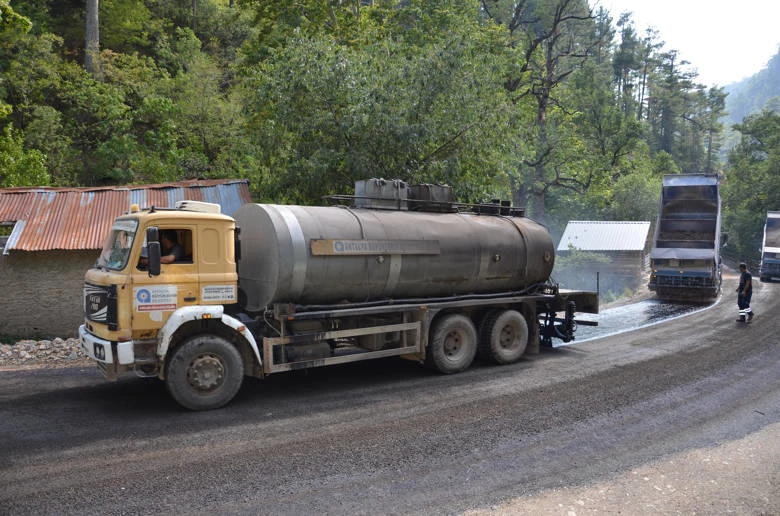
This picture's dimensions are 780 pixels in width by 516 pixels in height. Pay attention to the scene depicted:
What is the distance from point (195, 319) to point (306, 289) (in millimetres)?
1793

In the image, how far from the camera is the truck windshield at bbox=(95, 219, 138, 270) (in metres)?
8.19

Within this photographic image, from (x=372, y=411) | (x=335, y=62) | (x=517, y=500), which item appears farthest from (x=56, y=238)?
(x=517, y=500)

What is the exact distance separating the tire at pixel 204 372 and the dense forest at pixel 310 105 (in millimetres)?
7916

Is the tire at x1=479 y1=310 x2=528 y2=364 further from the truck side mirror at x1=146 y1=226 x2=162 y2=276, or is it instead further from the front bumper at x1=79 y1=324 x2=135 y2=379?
the front bumper at x1=79 y1=324 x2=135 y2=379

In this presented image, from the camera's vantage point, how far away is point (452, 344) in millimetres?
11141

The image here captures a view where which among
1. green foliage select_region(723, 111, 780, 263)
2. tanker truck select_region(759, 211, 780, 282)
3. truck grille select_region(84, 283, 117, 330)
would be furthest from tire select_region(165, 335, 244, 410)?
green foliage select_region(723, 111, 780, 263)

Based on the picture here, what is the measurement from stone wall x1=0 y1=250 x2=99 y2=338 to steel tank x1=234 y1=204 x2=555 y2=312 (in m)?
6.39

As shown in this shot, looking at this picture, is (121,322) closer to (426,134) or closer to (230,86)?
(426,134)

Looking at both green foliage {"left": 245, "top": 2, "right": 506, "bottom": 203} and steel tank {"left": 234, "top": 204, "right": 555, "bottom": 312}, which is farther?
green foliage {"left": 245, "top": 2, "right": 506, "bottom": 203}

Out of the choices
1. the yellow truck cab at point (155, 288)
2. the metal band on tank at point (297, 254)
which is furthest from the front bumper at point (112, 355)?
the metal band on tank at point (297, 254)

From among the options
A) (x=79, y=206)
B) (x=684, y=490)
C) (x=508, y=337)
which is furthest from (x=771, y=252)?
(x=79, y=206)

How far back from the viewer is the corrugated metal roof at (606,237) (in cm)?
3256

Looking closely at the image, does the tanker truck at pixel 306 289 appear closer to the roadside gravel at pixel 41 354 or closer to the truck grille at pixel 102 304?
the truck grille at pixel 102 304

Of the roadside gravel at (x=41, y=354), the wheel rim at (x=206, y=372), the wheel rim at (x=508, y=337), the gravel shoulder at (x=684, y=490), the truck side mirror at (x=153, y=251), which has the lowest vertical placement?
the roadside gravel at (x=41, y=354)
